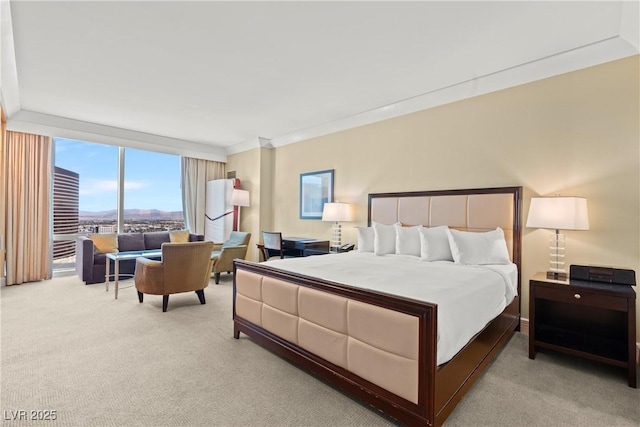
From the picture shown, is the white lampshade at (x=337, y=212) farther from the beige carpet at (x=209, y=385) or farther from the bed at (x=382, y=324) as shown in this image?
the beige carpet at (x=209, y=385)

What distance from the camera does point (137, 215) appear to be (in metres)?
6.28

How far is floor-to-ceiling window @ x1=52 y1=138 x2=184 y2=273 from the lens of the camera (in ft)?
18.0

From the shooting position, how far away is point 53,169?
5.29 meters

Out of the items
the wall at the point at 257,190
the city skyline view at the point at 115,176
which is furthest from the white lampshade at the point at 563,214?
the city skyline view at the point at 115,176

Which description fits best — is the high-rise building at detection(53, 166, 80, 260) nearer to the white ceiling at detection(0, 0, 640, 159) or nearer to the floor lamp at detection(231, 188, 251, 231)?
the white ceiling at detection(0, 0, 640, 159)

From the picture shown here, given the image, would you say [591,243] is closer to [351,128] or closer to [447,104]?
[447,104]

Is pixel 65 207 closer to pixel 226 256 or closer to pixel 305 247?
pixel 226 256

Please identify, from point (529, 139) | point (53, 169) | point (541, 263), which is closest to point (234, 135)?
point (53, 169)

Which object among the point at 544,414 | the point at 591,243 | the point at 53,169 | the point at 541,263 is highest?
the point at 53,169

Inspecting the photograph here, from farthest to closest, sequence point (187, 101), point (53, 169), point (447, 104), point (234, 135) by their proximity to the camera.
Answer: point (234, 135) → point (53, 169) → point (187, 101) → point (447, 104)

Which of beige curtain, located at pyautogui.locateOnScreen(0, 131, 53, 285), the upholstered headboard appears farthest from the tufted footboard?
beige curtain, located at pyautogui.locateOnScreen(0, 131, 53, 285)

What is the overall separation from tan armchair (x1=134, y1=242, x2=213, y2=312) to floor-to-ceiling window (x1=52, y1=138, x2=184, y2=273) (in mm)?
2881

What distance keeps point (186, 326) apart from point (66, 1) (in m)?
2.97

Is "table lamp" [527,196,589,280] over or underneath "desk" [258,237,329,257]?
over
